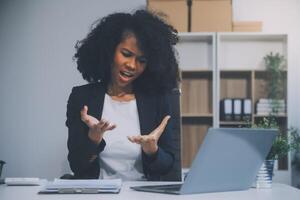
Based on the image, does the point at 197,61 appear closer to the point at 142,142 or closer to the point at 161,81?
the point at 161,81

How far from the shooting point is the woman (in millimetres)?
1809

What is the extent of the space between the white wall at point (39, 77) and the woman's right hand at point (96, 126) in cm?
200

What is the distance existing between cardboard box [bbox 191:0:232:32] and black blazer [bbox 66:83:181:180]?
218 cm

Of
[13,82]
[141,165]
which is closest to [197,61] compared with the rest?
[13,82]

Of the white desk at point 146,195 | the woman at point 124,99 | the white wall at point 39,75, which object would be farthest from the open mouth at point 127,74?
the white wall at point 39,75

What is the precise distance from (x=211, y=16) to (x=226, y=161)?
9.99ft

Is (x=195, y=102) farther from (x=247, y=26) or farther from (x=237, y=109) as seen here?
(x=247, y=26)

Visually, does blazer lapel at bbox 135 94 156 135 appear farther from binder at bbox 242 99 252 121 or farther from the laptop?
binder at bbox 242 99 252 121

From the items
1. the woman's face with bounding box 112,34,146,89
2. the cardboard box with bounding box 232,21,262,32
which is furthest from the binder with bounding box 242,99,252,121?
the woman's face with bounding box 112,34,146,89

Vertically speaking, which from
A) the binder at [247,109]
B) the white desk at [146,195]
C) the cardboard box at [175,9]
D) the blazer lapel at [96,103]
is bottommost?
the white desk at [146,195]

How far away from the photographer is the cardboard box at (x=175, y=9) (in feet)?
13.6

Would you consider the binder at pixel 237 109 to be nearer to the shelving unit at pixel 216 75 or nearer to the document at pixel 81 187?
the shelving unit at pixel 216 75

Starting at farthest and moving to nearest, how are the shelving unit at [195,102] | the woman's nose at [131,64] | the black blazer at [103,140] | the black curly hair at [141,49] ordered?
the shelving unit at [195,102] < the black curly hair at [141,49] < the woman's nose at [131,64] < the black blazer at [103,140]

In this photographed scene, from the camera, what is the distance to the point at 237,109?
412 centimetres
